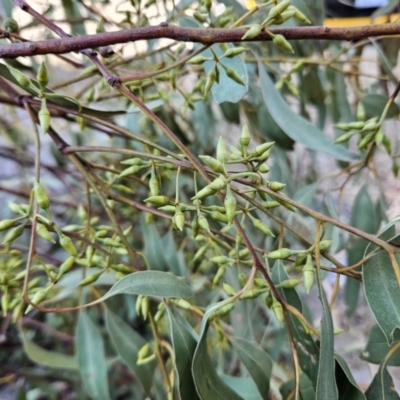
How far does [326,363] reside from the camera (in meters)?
0.34

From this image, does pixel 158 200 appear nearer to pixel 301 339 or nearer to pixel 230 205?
pixel 230 205

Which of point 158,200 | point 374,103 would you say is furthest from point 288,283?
point 374,103

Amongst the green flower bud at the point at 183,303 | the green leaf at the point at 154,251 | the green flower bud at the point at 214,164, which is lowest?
the green flower bud at the point at 183,303

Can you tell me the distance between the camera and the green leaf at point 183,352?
373mm

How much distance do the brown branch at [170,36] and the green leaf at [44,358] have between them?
1.46ft

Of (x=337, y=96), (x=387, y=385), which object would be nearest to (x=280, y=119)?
(x=387, y=385)

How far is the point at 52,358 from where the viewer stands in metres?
0.68

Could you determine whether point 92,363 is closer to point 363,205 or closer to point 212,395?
point 212,395

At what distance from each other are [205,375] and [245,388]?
0.51ft

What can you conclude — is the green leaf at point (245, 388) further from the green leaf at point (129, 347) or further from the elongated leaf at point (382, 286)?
the elongated leaf at point (382, 286)

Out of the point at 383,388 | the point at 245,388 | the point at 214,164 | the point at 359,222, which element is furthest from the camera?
the point at 359,222

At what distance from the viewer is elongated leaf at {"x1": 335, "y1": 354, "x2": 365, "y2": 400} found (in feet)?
1.19

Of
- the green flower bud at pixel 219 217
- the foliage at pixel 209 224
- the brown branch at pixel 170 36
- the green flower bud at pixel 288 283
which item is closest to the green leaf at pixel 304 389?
the foliage at pixel 209 224

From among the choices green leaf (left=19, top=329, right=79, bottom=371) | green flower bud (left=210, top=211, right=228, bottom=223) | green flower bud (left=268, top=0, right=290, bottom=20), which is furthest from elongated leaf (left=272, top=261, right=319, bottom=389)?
green leaf (left=19, top=329, right=79, bottom=371)
